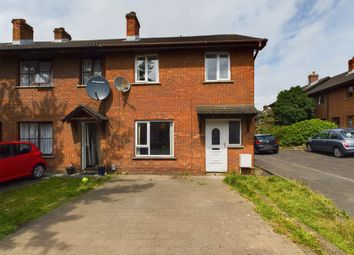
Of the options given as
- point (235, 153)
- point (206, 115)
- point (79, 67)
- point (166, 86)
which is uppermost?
point (79, 67)

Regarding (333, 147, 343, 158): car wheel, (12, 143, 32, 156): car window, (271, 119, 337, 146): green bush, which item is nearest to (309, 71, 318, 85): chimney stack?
(271, 119, 337, 146): green bush

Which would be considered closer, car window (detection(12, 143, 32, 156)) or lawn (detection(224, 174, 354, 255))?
lawn (detection(224, 174, 354, 255))

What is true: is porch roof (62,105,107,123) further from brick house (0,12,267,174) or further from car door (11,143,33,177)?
car door (11,143,33,177)

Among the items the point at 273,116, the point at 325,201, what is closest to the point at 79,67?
the point at 325,201

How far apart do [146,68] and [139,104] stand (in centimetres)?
166

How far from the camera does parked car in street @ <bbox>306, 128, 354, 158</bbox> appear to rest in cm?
1752

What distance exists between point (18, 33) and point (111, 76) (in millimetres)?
6291

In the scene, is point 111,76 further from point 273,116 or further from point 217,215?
point 273,116

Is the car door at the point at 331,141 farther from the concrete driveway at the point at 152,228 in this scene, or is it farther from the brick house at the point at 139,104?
the concrete driveway at the point at 152,228

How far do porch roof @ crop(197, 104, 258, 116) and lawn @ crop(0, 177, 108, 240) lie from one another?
5.00m

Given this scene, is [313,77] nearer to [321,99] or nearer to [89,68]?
[321,99]

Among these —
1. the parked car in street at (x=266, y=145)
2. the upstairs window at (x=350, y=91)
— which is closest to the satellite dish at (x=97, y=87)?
the parked car in street at (x=266, y=145)

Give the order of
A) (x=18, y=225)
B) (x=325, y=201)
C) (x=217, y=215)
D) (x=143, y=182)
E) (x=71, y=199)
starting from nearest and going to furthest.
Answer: (x=18, y=225) → (x=217, y=215) → (x=325, y=201) → (x=71, y=199) → (x=143, y=182)

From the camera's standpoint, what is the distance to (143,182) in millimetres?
10734
